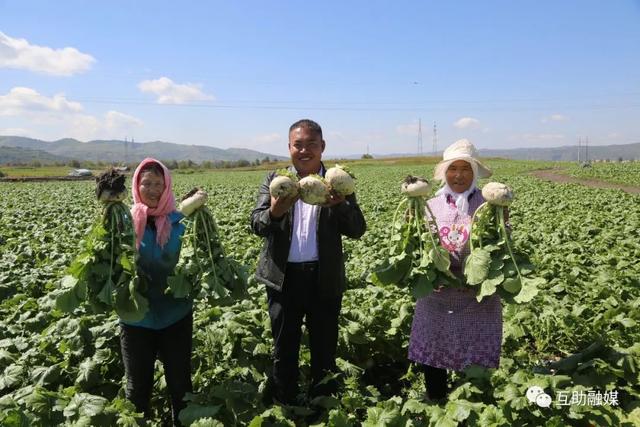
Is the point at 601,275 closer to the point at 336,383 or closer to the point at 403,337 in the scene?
the point at 403,337

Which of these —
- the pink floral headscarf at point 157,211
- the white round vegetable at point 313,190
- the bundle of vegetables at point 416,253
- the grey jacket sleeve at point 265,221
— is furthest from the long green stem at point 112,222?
the bundle of vegetables at point 416,253

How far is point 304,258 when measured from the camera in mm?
3033

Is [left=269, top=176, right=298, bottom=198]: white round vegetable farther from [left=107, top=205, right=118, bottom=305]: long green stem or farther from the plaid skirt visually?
the plaid skirt

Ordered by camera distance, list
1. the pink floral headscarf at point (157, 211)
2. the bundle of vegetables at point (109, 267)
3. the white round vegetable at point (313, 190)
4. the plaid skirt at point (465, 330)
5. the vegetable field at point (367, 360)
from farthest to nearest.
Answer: the plaid skirt at point (465, 330), the pink floral headscarf at point (157, 211), the white round vegetable at point (313, 190), the bundle of vegetables at point (109, 267), the vegetable field at point (367, 360)

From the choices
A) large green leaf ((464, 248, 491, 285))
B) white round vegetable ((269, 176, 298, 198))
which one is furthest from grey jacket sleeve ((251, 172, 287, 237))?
large green leaf ((464, 248, 491, 285))

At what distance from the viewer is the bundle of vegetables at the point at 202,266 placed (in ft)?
9.13

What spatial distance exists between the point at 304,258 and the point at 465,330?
119 cm

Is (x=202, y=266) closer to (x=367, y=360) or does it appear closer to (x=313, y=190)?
(x=313, y=190)

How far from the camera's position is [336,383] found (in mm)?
3254

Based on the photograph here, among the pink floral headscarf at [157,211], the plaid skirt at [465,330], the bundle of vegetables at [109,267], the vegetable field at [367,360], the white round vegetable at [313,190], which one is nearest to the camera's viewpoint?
the vegetable field at [367,360]

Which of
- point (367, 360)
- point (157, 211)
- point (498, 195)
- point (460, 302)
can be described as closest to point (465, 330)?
point (460, 302)

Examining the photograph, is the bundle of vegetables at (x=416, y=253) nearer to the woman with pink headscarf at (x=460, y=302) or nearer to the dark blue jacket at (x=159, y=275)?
the woman with pink headscarf at (x=460, y=302)

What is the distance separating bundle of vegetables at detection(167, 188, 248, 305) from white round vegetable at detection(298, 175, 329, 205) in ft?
2.08

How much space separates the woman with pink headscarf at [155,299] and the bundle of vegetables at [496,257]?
1837 mm
